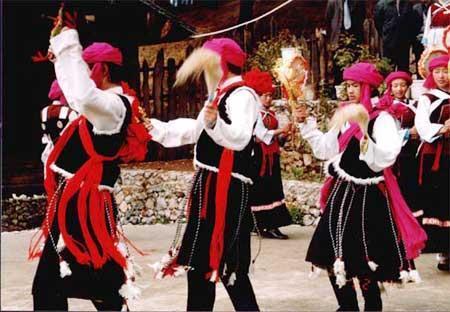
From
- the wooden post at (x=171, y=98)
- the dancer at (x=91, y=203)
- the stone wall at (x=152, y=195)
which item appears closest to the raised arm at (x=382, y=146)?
the dancer at (x=91, y=203)

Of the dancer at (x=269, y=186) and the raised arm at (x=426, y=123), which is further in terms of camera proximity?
the dancer at (x=269, y=186)

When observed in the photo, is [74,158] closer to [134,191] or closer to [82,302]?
[82,302]

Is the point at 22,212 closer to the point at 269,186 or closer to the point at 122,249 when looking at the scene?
the point at 269,186

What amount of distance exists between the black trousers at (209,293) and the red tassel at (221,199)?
0.14m

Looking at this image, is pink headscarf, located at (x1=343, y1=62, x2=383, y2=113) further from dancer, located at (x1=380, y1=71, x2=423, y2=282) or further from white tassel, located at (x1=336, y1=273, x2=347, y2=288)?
dancer, located at (x1=380, y1=71, x2=423, y2=282)

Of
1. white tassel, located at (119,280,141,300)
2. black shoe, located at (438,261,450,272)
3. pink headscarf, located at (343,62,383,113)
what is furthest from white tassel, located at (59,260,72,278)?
black shoe, located at (438,261,450,272)

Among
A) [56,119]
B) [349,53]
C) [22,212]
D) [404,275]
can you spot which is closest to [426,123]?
[404,275]

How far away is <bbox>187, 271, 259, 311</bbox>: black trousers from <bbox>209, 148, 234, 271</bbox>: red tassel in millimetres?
144

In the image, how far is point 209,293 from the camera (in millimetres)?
4383

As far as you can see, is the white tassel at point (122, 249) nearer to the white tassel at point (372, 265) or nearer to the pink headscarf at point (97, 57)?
the pink headscarf at point (97, 57)

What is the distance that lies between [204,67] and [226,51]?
198 mm

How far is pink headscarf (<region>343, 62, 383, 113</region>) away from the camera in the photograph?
4.84 metres

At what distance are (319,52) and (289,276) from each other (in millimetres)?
4948

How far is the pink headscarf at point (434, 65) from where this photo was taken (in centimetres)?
597
